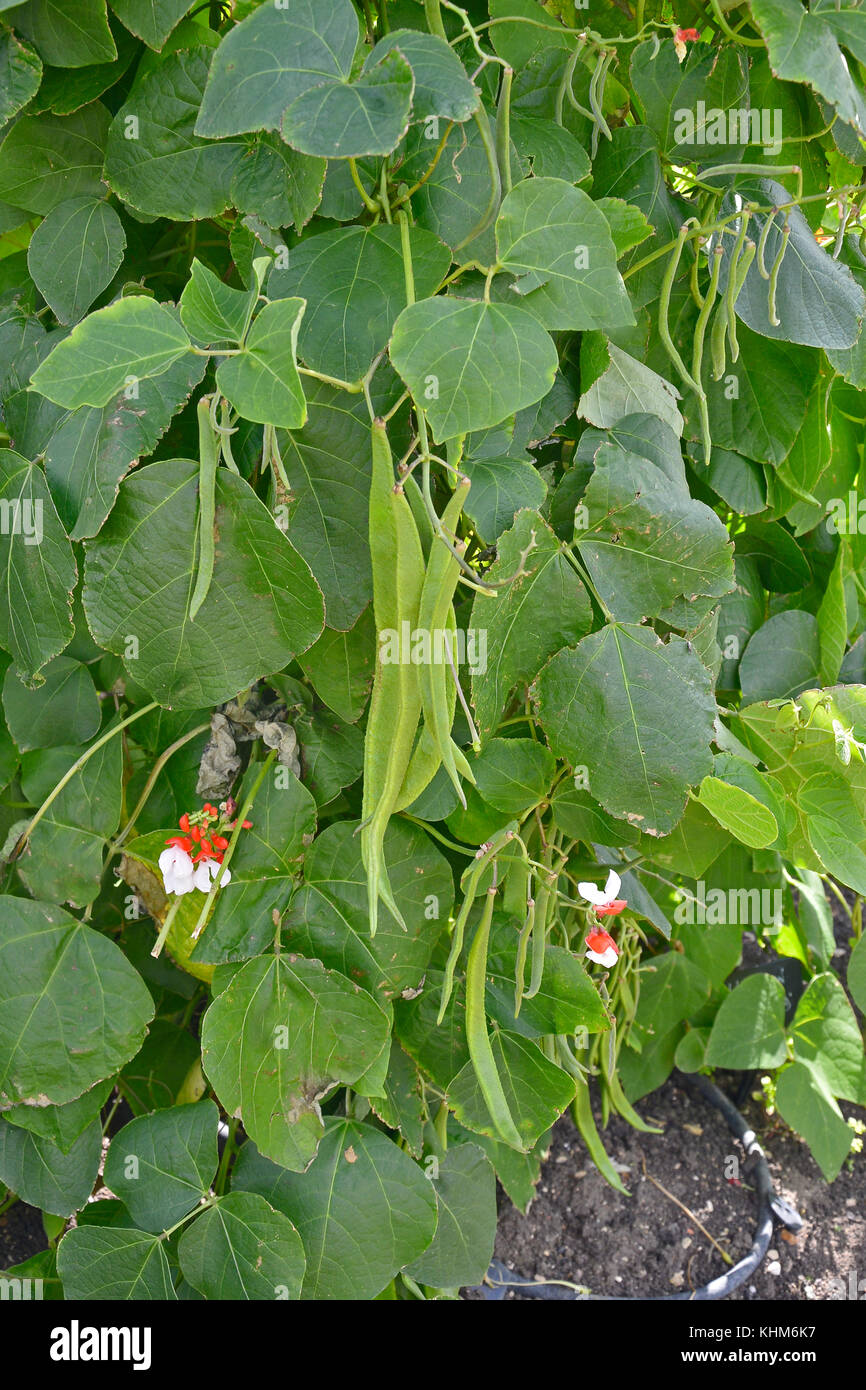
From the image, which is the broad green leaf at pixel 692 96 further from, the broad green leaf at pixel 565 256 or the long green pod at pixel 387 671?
the long green pod at pixel 387 671

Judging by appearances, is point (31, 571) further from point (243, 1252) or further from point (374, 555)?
point (243, 1252)

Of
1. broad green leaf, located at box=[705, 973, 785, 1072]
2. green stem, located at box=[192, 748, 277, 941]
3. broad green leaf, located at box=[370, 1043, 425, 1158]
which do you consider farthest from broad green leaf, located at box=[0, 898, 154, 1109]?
broad green leaf, located at box=[705, 973, 785, 1072]

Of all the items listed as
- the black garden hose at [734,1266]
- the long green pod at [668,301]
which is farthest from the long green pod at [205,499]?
the black garden hose at [734,1266]

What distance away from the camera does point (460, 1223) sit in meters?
1.12

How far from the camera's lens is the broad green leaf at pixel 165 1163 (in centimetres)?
99

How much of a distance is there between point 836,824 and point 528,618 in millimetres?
421

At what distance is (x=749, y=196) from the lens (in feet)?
3.18

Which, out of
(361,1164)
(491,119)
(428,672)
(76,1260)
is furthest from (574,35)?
(76,1260)

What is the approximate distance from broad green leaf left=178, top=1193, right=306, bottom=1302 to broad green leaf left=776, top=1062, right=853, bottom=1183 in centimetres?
88

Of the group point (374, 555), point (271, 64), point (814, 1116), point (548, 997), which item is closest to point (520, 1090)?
point (548, 997)

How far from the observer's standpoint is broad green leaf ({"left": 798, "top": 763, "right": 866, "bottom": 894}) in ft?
3.41

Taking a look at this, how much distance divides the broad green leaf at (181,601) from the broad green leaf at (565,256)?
0.29 m
